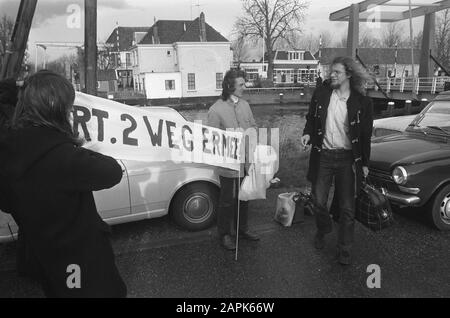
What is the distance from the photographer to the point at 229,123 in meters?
3.77

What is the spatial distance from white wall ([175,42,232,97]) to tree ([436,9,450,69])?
2570 centimetres

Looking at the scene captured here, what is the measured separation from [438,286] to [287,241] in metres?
1.51

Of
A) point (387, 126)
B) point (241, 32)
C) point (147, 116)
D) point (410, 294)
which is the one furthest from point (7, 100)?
point (241, 32)

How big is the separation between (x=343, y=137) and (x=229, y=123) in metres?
1.12

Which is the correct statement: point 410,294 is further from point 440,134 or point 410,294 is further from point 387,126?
point 387,126

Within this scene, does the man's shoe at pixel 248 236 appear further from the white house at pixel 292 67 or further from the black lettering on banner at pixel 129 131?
the white house at pixel 292 67

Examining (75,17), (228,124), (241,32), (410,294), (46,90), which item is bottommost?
(410,294)

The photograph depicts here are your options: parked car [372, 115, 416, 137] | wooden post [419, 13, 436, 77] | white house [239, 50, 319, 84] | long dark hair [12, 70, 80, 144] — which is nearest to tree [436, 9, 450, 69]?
wooden post [419, 13, 436, 77]

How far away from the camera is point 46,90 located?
1.73 meters

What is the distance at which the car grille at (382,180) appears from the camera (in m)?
4.45

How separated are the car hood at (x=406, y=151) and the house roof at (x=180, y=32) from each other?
45492mm

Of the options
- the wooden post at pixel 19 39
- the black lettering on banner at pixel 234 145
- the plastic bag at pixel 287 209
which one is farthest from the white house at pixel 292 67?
the black lettering on banner at pixel 234 145

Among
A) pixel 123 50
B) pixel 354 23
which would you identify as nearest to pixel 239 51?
pixel 123 50

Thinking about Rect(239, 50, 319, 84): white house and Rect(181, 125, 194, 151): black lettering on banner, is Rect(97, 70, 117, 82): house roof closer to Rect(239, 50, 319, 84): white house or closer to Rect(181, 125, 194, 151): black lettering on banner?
Rect(239, 50, 319, 84): white house
